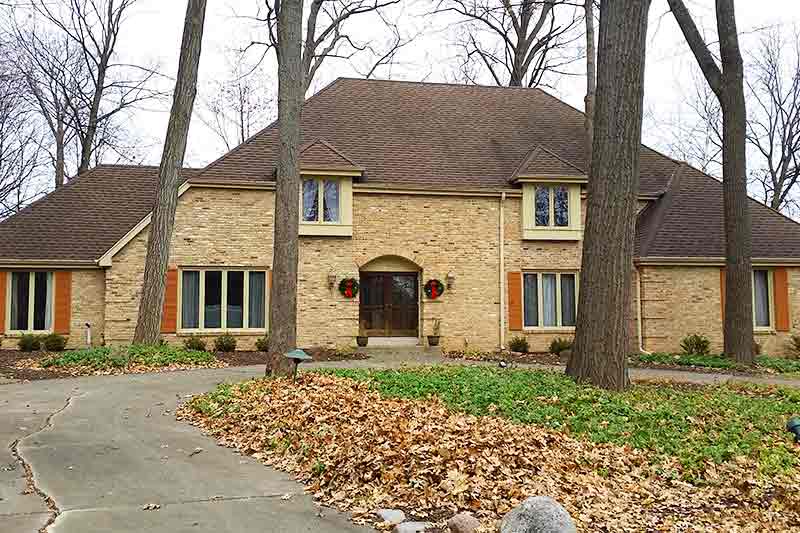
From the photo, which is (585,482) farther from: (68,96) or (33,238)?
(68,96)

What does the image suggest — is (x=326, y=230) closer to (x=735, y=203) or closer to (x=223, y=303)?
(x=223, y=303)

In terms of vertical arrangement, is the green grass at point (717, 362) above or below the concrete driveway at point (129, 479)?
above

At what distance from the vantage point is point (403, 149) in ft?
70.1

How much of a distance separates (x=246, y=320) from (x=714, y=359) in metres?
12.2

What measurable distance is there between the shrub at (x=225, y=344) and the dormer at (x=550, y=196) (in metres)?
8.91

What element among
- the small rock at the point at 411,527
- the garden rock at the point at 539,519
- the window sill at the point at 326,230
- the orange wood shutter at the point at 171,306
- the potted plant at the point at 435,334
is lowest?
the small rock at the point at 411,527

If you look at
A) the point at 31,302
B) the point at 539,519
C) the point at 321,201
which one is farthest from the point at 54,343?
the point at 539,519

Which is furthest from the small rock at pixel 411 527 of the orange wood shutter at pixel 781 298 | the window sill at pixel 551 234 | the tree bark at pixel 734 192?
the orange wood shutter at pixel 781 298

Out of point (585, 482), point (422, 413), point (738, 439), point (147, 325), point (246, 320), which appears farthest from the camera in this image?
point (246, 320)

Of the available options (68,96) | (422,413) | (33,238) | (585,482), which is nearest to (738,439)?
(585,482)

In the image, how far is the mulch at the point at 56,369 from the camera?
13484 mm

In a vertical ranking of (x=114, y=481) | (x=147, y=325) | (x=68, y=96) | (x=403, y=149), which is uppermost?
(x=68, y=96)

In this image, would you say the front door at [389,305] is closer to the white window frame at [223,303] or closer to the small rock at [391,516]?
the white window frame at [223,303]

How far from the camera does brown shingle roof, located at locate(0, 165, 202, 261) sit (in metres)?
19.4
